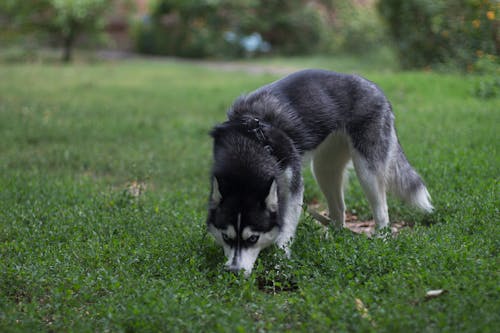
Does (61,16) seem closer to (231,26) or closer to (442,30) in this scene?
(231,26)

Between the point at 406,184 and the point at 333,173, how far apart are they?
72 cm

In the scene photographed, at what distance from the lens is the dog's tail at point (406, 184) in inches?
211

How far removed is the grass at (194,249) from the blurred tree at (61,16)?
1096cm

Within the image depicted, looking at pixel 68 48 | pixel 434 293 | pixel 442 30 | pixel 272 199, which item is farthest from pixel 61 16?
pixel 434 293

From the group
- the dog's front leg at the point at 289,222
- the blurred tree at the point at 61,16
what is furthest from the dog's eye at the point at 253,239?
the blurred tree at the point at 61,16

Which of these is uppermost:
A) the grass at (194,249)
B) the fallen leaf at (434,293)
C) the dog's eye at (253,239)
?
the dog's eye at (253,239)

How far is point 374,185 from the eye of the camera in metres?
5.21

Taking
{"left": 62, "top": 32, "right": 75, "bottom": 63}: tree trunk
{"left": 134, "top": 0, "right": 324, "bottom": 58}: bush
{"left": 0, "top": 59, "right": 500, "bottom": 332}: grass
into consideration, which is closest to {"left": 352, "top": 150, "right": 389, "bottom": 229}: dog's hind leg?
{"left": 0, "top": 59, "right": 500, "bottom": 332}: grass

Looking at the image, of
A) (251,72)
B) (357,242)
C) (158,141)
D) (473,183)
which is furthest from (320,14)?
(357,242)

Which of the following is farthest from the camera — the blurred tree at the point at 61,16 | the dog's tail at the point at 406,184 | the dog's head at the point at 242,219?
the blurred tree at the point at 61,16

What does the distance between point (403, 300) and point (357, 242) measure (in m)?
1.05

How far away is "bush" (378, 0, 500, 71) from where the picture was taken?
12711 millimetres

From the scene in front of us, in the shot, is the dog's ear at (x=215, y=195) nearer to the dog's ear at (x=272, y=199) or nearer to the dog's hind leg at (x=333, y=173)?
the dog's ear at (x=272, y=199)

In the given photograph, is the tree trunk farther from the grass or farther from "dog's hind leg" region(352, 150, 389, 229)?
"dog's hind leg" region(352, 150, 389, 229)
